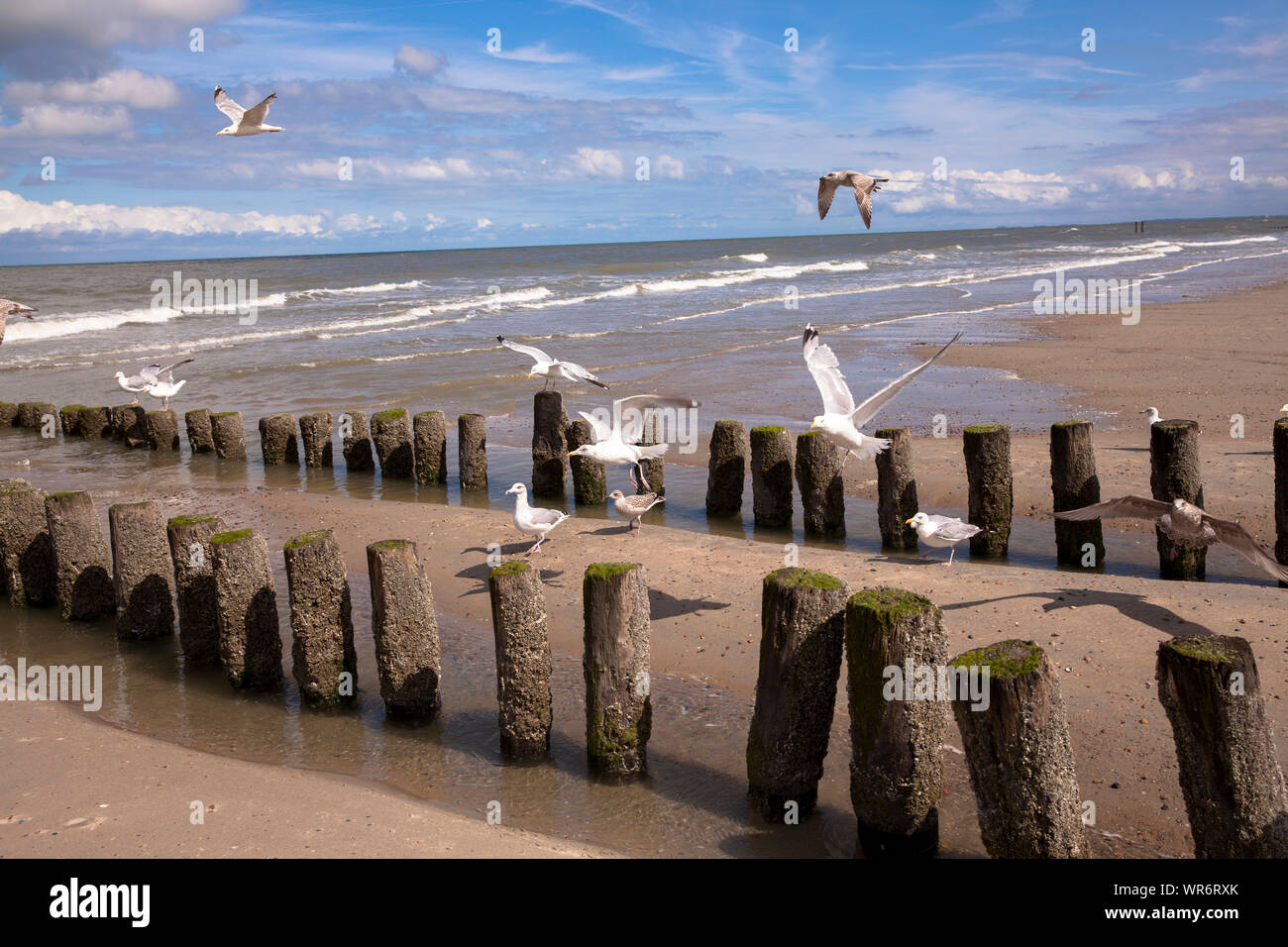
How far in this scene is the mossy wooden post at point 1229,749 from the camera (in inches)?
169

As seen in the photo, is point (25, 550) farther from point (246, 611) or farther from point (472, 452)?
point (472, 452)

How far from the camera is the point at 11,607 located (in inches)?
379

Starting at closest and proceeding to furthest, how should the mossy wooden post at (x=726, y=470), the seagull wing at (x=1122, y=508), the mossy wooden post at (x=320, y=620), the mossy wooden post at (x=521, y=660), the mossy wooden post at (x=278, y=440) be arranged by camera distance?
1. the mossy wooden post at (x=521, y=660)
2. the mossy wooden post at (x=320, y=620)
3. the seagull wing at (x=1122, y=508)
4. the mossy wooden post at (x=726, y=470)
5. the mossy wooden post at (x=278, y=440)

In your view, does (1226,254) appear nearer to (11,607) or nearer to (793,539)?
(793,539)

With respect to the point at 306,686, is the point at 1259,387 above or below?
above

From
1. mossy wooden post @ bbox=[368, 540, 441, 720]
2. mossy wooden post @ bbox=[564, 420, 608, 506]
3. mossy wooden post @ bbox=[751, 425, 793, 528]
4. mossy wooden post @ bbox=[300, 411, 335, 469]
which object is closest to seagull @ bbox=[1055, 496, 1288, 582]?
mossy wooden post @ bbox=[751, 425, 793, 528]

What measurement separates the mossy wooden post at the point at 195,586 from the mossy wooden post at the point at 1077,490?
7.71 meters

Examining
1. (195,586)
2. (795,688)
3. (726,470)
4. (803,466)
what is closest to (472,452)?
(726,470)

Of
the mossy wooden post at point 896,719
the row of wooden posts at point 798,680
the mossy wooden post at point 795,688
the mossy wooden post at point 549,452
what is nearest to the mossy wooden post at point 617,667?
the row of wooden posts at point 798,680

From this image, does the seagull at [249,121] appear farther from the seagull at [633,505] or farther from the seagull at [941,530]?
the seagull at [941,530]

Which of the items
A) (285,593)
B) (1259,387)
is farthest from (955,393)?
(285,593)

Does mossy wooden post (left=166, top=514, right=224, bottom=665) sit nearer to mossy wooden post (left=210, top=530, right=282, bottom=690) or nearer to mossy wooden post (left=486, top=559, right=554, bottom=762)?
mossy wooden post (left=210, top=530, right=282, bottom=690)

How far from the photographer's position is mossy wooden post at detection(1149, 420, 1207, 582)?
9.09 metres
